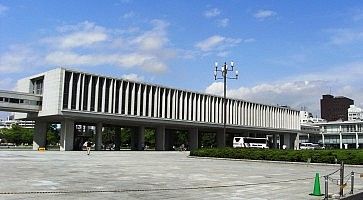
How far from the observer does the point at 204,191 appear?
42.2 feet

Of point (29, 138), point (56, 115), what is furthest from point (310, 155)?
point (29, 138)

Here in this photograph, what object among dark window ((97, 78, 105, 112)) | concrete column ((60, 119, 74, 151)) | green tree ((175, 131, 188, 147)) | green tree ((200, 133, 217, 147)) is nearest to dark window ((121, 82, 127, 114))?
dark window ((97, 78, 105, 112))

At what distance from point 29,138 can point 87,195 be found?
392 feet

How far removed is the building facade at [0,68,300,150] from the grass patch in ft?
42.4

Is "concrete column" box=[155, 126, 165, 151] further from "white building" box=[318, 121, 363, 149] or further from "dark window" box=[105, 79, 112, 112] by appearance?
"white building" box=[318, 121, 363, 149]

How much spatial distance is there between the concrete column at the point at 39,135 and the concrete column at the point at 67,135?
738 cm

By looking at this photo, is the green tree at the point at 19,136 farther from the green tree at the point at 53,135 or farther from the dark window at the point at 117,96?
the dark window at the point at 117,96

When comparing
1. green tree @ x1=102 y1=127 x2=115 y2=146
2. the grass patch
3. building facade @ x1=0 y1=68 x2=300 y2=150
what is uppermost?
building facade @ x1=0 y1=68 x2=300 y2=150

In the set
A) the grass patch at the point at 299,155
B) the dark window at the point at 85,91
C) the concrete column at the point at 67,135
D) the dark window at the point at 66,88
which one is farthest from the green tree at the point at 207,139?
the grass patch at the point at 299,155

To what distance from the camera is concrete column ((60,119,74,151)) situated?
197 ft

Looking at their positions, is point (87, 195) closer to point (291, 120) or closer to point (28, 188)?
Result: point (28, 188)

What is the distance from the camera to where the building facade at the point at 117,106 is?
5878cm

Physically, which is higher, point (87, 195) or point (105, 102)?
point (105, 102)

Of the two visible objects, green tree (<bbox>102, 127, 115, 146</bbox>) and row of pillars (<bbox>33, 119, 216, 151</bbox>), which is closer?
row of pillars (<bbox>33, 119, 216, 151</bbox>)
